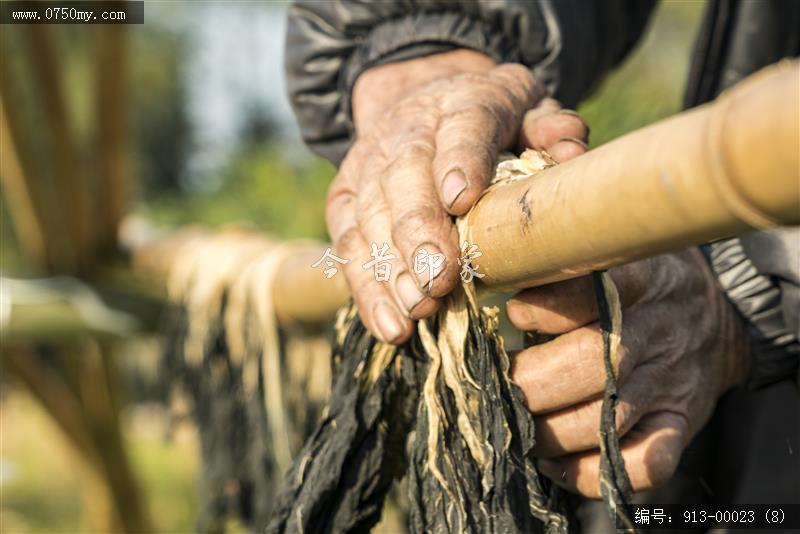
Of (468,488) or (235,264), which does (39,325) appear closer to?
(235,264)

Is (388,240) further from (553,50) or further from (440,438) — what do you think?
(553,50)

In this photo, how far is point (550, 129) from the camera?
2.86 ft

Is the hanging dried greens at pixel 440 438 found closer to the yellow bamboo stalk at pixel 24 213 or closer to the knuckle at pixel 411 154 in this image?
the knuckle at pixel 411 154

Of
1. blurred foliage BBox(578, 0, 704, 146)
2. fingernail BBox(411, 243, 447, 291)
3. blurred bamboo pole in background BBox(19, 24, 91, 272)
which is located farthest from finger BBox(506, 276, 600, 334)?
blurred bamboo pole in background BBox(19, 24, 91, 272)

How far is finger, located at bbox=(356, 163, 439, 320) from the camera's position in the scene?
772mm

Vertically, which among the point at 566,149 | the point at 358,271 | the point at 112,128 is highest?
the point at 112,128

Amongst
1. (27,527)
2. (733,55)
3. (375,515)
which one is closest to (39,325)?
(375,515)

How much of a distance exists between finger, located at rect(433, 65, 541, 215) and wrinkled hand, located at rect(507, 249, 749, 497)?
12cm

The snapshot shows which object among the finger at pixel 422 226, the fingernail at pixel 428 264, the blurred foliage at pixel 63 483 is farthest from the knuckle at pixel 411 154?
the blurred foliage at pixel 63 483

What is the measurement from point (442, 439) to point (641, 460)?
199mm

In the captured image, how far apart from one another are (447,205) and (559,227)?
16 cm

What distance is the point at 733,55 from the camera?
4.18 feet

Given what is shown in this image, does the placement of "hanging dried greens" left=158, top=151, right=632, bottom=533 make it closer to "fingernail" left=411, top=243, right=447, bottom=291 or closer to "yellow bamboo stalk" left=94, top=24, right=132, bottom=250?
"fingernail" left=411, top=243, right=447, bottom=291

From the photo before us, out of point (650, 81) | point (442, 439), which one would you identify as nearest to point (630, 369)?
point (442, 439)
